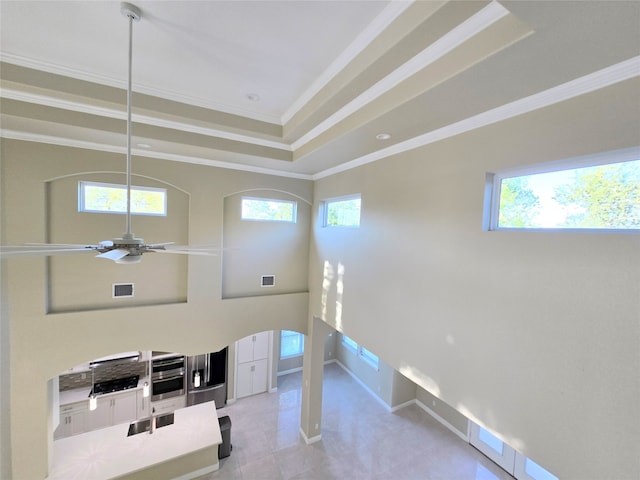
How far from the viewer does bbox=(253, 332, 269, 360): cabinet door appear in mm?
7211

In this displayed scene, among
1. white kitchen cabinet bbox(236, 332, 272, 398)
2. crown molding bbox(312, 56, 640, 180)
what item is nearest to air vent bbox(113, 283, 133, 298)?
white kitchen cabinet bbox(236, 332, 272, 398)

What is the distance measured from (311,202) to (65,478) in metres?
5.74

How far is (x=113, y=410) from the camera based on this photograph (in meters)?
5.65

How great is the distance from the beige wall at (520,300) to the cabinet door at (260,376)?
497cm

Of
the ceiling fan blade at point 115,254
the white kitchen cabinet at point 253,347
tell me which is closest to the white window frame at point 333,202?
the ceiling fan blade at point 115,254

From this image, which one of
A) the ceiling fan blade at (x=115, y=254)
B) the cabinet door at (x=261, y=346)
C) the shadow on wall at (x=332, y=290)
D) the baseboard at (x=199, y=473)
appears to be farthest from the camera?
the cabinet door at (x=261, y=346)

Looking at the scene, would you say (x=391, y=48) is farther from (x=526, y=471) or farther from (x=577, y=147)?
(x=526, y=471)

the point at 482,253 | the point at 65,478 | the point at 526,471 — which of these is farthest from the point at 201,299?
the point at 526,471

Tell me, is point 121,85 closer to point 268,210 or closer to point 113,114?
point 113,114

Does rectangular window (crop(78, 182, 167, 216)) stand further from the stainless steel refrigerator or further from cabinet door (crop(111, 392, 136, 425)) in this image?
cabinet door (crop(111, 392, 136, 425))

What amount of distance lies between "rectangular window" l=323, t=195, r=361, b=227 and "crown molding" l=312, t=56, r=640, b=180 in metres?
1.21

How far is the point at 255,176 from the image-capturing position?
4820 mm

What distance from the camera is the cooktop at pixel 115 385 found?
219 inches

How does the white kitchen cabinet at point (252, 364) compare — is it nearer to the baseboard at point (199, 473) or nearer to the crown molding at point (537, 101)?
the baseboard at point (199, 473)
